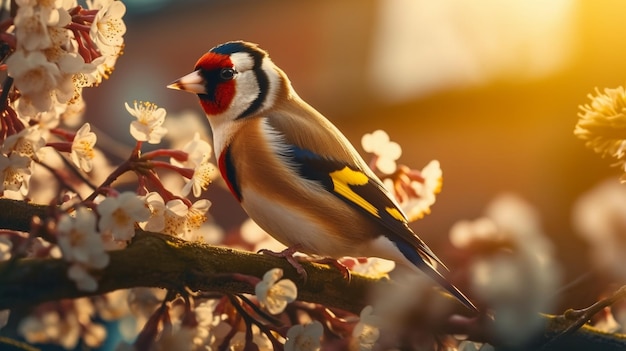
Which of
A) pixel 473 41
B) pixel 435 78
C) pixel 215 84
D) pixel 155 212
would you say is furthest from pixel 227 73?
pixel 435 78

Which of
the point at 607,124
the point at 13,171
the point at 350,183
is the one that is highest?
the point at 607,124

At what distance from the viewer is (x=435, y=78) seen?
1362mm

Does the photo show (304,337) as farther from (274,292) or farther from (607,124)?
(607,124)

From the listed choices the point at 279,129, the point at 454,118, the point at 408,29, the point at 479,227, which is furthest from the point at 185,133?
the point at 454,118

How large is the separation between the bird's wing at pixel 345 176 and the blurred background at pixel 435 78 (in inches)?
12.0

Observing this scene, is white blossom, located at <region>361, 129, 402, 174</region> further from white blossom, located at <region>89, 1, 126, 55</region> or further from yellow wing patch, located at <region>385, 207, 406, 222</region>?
white blossom, located at <region>89, 1, 126, 55</region>

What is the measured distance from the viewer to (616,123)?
391 mm

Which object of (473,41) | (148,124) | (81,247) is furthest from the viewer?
(473,41)

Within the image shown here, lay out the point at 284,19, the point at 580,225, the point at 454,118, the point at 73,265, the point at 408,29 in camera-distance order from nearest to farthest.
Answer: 1. the point at 73,265
2. the point at 580,225
3. the point at 408,29
4. the point at 454,118
5. the point at 284,19

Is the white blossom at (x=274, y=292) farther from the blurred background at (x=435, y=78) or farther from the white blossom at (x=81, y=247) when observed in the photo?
the blurred background at (x=435, y=78)

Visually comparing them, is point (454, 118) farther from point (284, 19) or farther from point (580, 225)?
point (580, 225)

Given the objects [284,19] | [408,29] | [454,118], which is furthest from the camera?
[284,19]

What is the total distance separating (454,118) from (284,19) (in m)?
0.50

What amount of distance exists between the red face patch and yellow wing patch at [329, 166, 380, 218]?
0.08m
